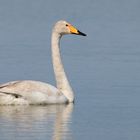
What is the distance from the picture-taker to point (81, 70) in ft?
60.0

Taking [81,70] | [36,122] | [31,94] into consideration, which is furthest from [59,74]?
[36,122]

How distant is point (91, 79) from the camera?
56.6ft

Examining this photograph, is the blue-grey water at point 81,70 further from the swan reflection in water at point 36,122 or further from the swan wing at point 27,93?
the swan wing at point 27,93

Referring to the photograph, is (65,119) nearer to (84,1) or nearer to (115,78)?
(115,78)

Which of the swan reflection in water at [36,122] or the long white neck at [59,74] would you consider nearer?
the swan reflection in water at [36,122]

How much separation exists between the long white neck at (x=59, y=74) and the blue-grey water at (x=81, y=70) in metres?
0.17

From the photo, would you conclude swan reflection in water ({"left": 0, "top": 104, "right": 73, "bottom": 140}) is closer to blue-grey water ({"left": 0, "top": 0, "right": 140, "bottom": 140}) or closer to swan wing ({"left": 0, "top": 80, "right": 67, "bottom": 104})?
blue-grey water ({"left": 0, "top": 0, "right": 140, "bottom": 140})

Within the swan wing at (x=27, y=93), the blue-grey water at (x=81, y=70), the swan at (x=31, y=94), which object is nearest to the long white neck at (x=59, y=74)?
the swan at (x=31, y=94)

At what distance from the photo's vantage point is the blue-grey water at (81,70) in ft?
41.8

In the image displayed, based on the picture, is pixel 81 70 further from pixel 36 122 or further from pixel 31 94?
pixel 36 122

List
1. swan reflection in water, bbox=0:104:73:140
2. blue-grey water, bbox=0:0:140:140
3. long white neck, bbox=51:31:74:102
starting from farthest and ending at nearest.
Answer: long white neck, bbox=51:31:74:102 → blue-grey water, bbox=0:0:140:140 → swan reflection in water, bbox=0:104:73:140

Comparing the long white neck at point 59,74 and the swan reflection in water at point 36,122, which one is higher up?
the long white neck at point 59,74

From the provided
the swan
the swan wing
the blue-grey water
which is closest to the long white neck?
the swan

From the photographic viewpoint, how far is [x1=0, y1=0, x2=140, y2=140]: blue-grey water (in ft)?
41.8
